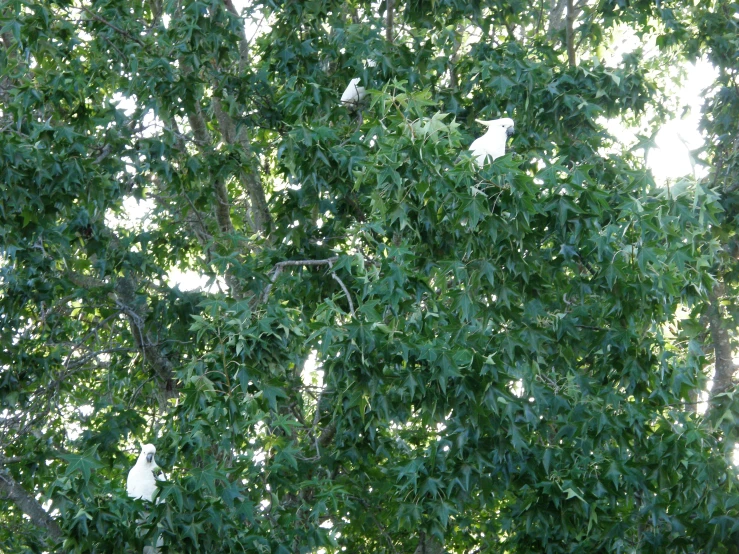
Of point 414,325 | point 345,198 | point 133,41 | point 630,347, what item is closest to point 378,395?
point 414,325

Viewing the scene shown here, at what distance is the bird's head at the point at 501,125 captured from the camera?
188 inches

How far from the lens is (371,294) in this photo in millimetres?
4230

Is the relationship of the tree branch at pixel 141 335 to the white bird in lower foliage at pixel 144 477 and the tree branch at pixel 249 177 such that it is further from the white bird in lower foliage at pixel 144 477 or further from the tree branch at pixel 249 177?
the white bird in lower foliage at pixel 144 477

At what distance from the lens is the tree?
4.06 metres

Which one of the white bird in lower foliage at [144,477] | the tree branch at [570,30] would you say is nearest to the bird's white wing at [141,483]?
the white bird in lower foliage at [144,477]

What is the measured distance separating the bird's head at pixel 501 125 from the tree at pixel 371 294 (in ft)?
0.63

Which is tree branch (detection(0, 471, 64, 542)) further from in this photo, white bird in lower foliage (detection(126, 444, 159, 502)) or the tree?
white bird in lower foliage (detection(126, 444, 159, 502))

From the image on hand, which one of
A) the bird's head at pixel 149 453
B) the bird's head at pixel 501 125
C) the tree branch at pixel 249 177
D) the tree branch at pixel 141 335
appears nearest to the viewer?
the bird's head at pixel 149 453

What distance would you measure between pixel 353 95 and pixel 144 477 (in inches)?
99.7

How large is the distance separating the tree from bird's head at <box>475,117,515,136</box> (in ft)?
0.63

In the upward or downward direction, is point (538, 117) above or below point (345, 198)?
above

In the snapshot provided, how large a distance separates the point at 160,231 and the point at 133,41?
1.34 m

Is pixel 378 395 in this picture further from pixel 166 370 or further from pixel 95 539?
pixel 166 370

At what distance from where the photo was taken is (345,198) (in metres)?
5.62
